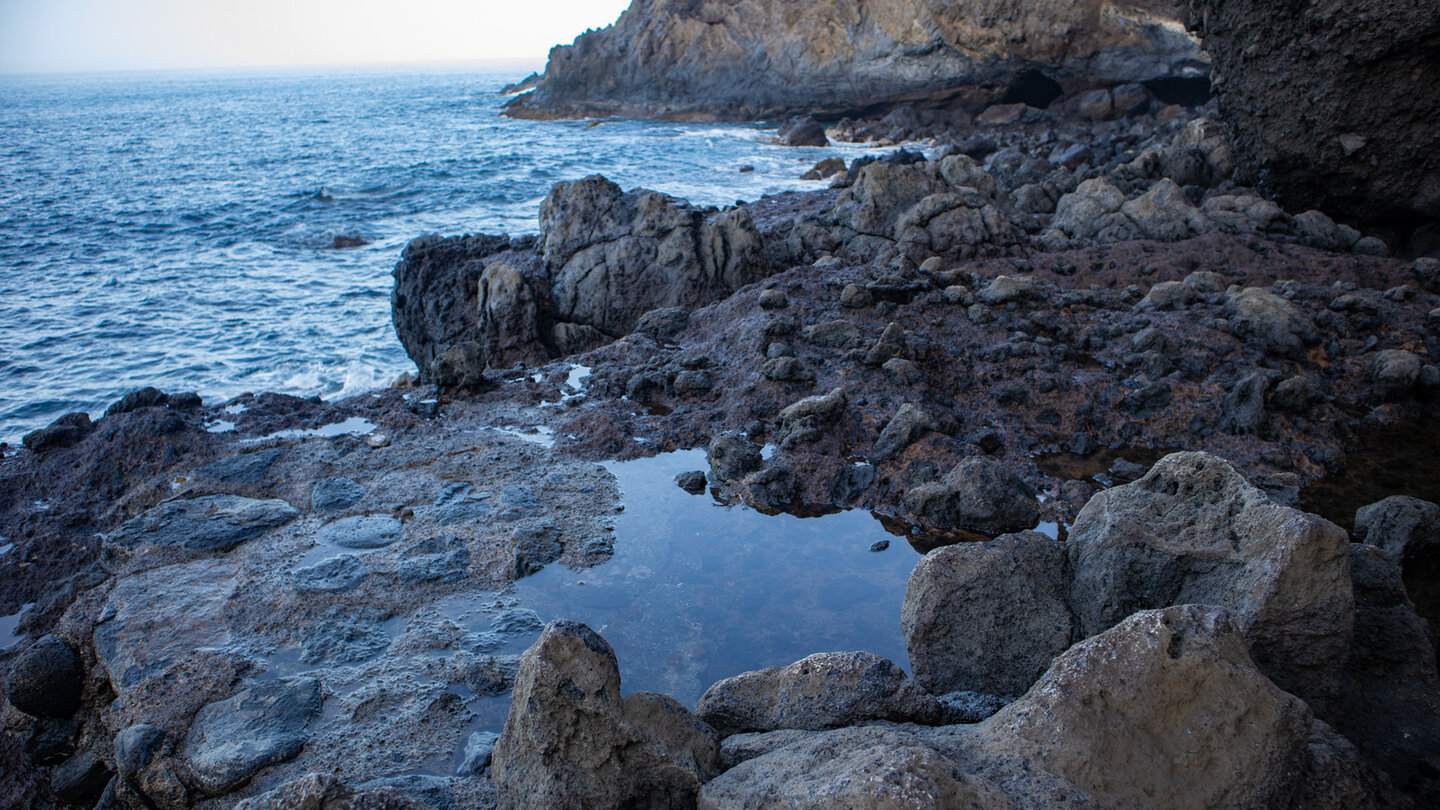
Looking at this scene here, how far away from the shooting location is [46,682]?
3.88 metres

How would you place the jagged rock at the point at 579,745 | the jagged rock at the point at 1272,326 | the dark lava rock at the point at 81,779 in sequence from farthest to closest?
1. the jagged rock at the point at 1272,326
2. the dark lava rock at the point at 81,779
3. the jagged rock at the point at 579,745

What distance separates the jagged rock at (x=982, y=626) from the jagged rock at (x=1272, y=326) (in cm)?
463

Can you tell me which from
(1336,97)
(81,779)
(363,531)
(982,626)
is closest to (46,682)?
(81,779)

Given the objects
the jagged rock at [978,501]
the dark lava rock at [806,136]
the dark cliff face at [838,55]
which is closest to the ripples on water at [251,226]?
the dark lava rock at [806,136]

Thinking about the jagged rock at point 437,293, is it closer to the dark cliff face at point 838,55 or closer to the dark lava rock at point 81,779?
the dark lava rock at point 81,779

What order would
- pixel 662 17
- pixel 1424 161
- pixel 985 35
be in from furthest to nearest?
pixel 662 17, pixel 985 35, pixel 1424 161

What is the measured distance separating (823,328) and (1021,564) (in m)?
3.95

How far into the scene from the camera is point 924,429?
6004 mm

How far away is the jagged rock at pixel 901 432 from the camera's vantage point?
19.5 ft

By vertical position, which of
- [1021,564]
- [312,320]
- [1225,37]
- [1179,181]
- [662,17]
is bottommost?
[312,320]

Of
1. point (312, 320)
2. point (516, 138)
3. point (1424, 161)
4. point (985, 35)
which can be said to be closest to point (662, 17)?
point (516, 138)

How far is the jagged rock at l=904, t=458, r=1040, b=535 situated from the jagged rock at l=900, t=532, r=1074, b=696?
4.74 ft

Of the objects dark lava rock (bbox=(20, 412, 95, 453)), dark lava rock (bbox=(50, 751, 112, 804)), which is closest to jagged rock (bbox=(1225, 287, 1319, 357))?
dark lava rock (bbox=(50, 751, 112, 804))

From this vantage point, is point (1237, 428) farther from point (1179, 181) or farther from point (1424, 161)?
point (1179, 181)
